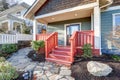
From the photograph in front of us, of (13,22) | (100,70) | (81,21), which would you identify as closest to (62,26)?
(81,21)

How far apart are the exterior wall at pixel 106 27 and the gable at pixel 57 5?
153 centimetres

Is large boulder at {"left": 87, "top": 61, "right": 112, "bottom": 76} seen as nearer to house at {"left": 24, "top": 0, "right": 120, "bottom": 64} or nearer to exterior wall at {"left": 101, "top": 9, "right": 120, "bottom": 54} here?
house at {"left": 24, "top": 0, "right": 120, "bottom": 64}

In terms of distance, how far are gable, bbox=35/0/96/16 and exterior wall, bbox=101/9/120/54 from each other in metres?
1.53

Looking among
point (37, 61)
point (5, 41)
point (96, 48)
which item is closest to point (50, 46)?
point (37, 61)

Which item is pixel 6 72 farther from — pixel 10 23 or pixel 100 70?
pixel 10 23

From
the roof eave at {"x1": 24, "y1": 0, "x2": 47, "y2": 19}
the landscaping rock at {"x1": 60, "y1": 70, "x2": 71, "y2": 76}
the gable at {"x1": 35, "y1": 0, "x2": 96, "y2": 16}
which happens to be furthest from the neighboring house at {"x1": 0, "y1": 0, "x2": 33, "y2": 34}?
the landscaping rock at {"x1": 60, "y1": 70, "x2": 71, "y2": 76}

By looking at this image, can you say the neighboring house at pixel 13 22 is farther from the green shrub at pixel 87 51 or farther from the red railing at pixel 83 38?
the green shrub at pixel 87 51

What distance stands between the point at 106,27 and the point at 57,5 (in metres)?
3.75

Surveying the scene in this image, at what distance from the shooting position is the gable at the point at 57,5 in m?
7.69

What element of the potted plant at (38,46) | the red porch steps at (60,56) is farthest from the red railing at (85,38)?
the potted plant at (38,46)

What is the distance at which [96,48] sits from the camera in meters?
6.87

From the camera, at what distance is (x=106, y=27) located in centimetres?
791

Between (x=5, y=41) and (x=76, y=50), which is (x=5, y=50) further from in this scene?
(x=76, y=50)

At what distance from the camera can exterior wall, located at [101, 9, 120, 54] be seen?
7.70m
